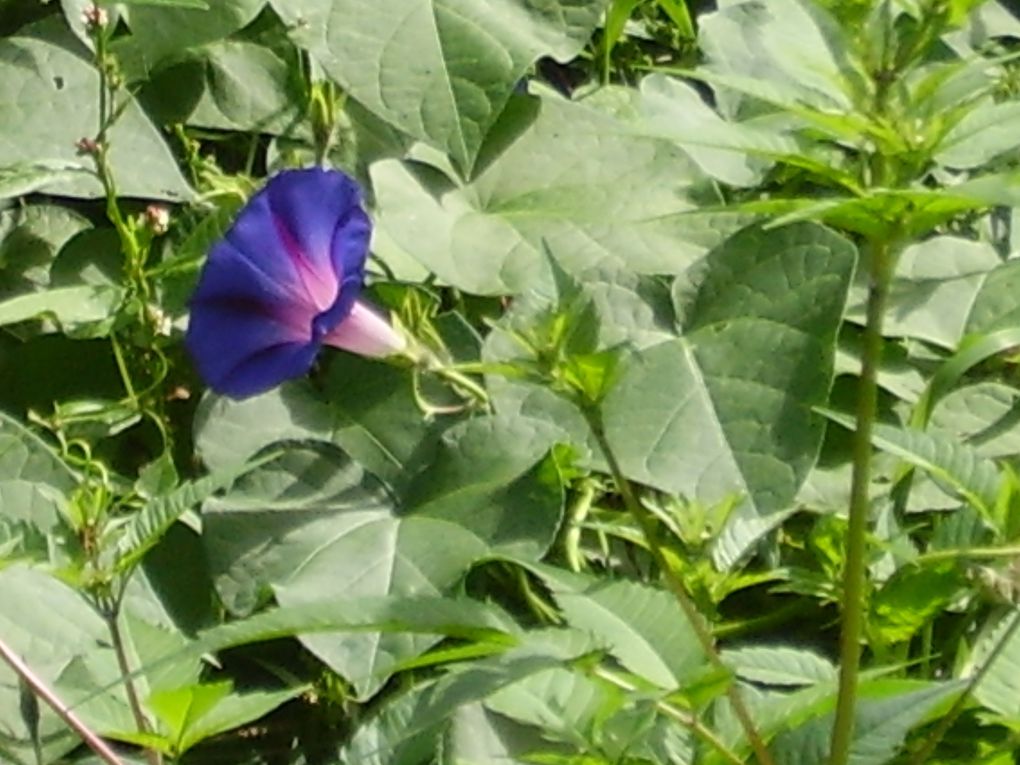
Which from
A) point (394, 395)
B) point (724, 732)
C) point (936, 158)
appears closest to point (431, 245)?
point (394, 395)

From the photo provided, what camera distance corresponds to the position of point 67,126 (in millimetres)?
1216

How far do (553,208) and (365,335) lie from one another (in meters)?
0.23

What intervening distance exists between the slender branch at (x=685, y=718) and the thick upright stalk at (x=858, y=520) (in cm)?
4

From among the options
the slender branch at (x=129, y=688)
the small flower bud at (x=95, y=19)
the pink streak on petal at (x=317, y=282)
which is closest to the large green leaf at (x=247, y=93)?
the small flower bud at (x=95, y=19)

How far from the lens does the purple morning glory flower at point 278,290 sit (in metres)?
0.99

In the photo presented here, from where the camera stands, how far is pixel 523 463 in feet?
3.34

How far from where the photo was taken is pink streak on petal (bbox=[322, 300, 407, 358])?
0.99m

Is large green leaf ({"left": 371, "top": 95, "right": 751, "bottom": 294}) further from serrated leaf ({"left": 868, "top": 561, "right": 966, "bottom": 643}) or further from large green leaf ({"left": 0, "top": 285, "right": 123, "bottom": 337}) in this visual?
serrated leaf ({"left": 868, "top": 561, "right": 966, "bottom": 643})

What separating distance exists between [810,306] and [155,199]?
0.41m

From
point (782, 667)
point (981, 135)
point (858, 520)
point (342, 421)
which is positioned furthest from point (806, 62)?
point (342, 421)

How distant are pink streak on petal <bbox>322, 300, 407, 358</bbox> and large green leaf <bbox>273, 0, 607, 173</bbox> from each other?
0.10 m

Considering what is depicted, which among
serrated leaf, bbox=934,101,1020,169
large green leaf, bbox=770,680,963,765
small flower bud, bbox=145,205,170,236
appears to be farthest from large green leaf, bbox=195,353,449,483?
serrated leaf, bbox=934,101,1020,169

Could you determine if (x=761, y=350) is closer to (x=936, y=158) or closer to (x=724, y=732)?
(x=724, y=732)

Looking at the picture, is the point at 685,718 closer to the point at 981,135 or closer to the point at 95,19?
the point at 981,135
